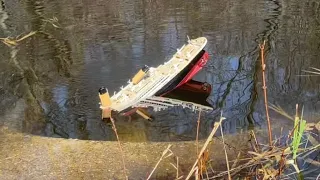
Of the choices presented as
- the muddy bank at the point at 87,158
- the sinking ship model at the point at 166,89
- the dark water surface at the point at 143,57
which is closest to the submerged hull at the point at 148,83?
the sinking ship model at the point at 166,89

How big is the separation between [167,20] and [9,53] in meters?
2.75

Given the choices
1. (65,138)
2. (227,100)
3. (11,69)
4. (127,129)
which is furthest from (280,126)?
(11,69)

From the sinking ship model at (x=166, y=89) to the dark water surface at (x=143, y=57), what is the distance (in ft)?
0.52

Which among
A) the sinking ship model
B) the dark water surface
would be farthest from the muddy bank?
the sinking ship model

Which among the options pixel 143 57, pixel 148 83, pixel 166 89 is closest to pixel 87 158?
pixel 148 83

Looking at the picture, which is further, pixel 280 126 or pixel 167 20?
pixel 167 20

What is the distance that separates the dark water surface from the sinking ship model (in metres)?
0.16

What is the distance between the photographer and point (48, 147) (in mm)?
4746

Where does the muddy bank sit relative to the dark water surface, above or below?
below

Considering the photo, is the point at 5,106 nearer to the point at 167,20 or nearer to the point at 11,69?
the point at 11,69

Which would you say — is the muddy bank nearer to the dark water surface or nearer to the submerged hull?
the dark water surface

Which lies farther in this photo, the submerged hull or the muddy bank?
the submerged hull

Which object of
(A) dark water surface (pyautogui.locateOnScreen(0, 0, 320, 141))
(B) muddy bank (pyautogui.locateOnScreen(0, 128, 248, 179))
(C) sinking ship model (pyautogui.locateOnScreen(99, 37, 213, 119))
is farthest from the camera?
(C) sinking ship model (pyautogui.locateOnScreen(99, 37, 213, 119))

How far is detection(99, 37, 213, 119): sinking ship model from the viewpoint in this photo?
18.6 feet
